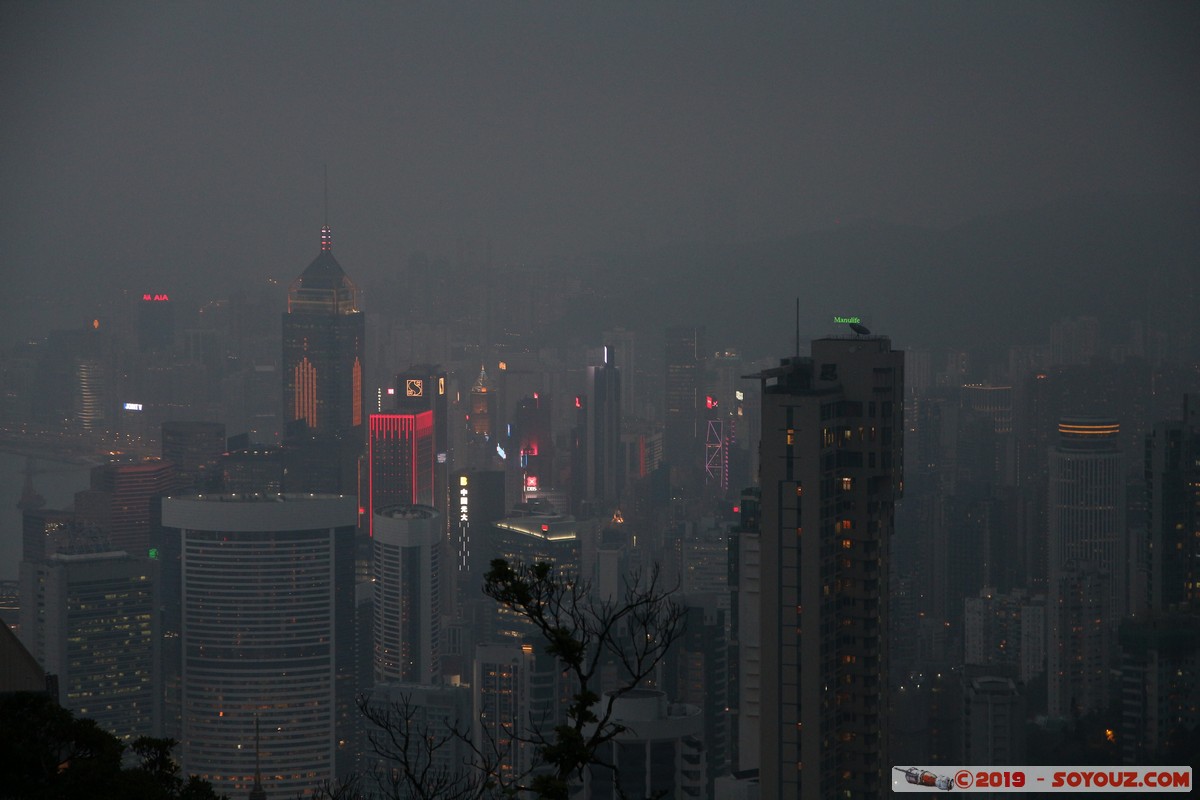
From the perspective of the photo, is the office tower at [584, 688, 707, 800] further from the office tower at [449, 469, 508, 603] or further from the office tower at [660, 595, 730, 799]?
the office tower at [449, 469, 508, 603]

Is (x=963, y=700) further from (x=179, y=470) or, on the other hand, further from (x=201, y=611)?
(x=179, y=470)

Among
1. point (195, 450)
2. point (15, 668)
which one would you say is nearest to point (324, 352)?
point (195, 450)

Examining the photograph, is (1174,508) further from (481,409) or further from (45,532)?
(45,532)

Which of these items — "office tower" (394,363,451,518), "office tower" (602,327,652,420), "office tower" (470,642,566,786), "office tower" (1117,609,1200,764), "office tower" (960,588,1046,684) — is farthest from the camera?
"office tower" (394,363,451,518)

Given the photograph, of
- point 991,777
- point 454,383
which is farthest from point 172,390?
point 991,777

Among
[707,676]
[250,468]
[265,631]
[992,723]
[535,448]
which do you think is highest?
[535,448]

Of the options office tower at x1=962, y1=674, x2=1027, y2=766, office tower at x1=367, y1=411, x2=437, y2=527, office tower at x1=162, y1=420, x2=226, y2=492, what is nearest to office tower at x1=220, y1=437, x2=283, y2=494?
office tower at x1=162, y1=420, x2=226, y2=492

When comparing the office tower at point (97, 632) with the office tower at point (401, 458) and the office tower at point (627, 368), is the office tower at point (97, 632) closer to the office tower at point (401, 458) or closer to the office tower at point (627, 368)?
the office tower at point (401, 458)
